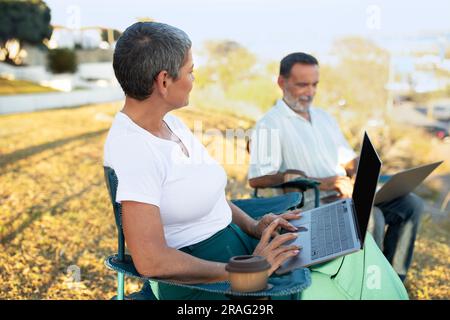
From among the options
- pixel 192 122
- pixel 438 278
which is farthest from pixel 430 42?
pixel 438 278

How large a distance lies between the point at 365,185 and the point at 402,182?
111 cm

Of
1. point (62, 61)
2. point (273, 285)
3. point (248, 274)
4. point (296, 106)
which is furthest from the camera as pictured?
point (62, 61)

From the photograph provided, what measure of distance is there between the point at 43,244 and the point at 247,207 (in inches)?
85.4

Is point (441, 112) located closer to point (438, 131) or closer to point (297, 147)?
point (438, 131)

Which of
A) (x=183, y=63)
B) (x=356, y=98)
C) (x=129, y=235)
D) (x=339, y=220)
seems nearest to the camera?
(x=129, y=235)

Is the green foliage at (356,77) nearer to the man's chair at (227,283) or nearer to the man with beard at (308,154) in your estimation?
the man with beard at (308,154)

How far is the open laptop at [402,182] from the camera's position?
2.97 metres

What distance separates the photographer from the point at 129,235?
1729 mm

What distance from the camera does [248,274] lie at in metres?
1.58

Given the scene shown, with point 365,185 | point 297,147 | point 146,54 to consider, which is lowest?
point 297,147

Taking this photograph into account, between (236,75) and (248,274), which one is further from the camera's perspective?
(236,75)

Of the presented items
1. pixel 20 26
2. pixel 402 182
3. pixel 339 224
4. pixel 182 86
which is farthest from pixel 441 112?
pixel 20 26
